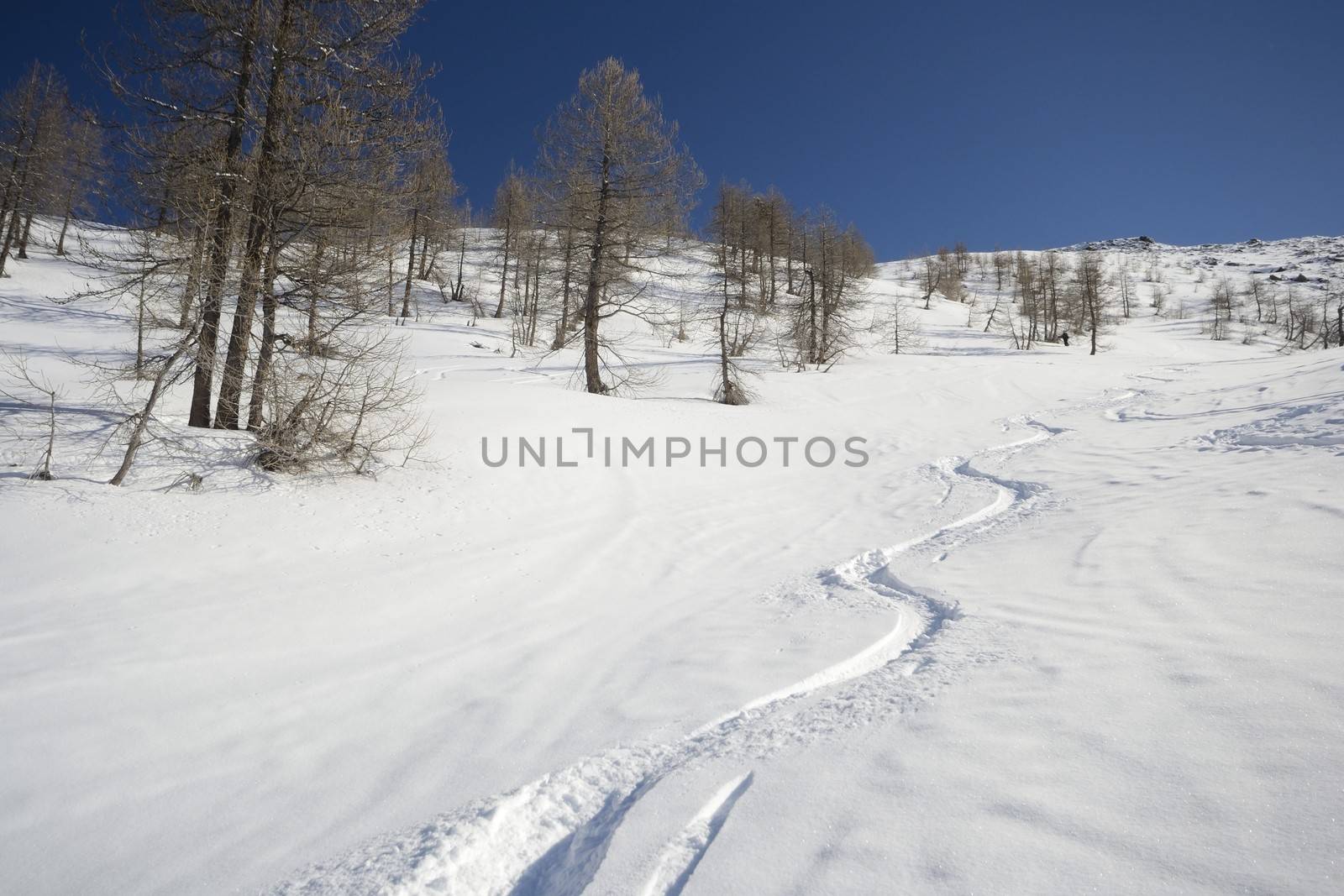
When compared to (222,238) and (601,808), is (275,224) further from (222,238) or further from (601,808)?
(601,808)

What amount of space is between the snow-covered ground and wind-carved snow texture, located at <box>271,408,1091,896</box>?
1 cm

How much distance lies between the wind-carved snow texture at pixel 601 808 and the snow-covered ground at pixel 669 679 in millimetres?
15

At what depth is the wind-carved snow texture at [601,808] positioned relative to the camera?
1.95 m

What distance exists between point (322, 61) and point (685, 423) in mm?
8355

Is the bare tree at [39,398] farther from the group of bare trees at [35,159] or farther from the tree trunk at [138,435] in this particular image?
the group of bare trees at [35,159]

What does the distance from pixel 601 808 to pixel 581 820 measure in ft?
0.29

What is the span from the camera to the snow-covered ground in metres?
1.80

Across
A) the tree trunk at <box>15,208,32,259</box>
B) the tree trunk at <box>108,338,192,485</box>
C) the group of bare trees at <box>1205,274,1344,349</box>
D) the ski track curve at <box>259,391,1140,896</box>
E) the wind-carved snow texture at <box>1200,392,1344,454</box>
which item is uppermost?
the group of bare trees at <box>1205,274,1344,349</box>

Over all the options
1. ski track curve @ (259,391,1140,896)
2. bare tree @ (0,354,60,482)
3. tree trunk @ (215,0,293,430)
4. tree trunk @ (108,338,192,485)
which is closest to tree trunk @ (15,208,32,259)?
bare tree @ (0,354,60,482)

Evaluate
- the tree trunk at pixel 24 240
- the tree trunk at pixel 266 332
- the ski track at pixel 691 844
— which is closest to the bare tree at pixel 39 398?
the tree trunk at pixel 266 332

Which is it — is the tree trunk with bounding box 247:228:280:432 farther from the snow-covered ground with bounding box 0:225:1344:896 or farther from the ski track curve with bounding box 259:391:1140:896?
the ski track curve with bounding box 259:391:1140:896

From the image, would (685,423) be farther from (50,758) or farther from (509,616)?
Answer: (50,758)

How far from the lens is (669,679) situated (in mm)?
3348

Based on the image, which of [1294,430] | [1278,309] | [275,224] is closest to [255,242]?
[275,224]
